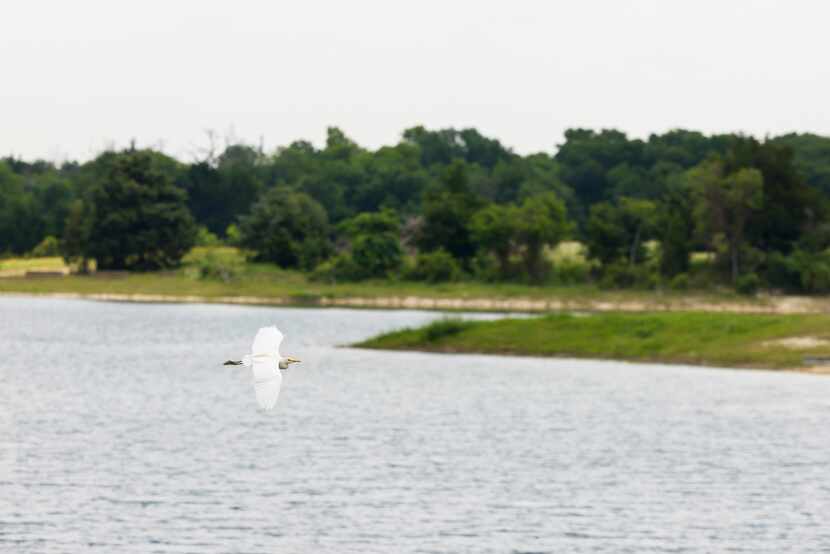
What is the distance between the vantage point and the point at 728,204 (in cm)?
15925

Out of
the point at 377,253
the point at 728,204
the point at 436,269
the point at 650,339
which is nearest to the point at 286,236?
the point at 377,253

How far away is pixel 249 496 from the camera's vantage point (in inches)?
2279

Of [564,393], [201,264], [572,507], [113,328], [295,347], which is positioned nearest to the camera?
[572,507]

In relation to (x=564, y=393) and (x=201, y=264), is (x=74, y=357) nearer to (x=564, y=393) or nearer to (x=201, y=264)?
(x=564, y=393)

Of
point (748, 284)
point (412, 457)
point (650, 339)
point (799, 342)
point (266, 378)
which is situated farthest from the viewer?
point (748, 284)

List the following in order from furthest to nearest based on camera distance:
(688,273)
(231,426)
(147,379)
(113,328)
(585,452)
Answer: (688,273)
(113,328)
(147,379)
(231,426)
(585,452)

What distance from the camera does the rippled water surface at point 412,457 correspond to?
50719 millimetres

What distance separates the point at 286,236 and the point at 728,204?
5785 cm

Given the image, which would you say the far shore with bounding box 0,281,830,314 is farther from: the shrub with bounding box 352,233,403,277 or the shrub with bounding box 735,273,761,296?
the shrub with bounding box 352,233,403,277

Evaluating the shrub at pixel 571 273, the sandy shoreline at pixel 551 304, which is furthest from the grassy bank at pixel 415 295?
the shrub at pixel 571 273

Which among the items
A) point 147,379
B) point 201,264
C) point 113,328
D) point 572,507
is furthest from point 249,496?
point 201,264

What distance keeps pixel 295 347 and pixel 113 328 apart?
37617 millimetres

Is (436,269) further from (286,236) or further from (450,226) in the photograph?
(286,236)

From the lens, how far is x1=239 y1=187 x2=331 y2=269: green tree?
633 feet
